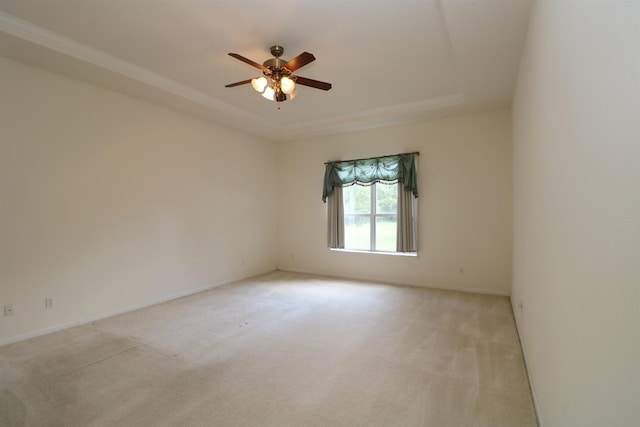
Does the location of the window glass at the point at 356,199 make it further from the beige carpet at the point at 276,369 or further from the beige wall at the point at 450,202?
the beige carpet at the point at 276,369

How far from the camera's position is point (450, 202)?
4.74 meters

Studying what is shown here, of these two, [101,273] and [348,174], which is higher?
[348,174]

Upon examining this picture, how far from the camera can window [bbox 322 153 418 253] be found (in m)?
4.97

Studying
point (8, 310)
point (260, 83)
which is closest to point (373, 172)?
point (260, 83)

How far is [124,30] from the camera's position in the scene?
2607 mm

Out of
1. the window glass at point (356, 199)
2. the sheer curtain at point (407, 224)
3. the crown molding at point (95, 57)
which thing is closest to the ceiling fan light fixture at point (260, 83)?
the crown molding at point (95, 57)

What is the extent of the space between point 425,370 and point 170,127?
4327 millimetres

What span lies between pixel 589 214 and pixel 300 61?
2.28m

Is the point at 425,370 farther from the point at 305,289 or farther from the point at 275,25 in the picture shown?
the point at 275,25

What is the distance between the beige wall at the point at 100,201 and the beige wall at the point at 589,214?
4.29m

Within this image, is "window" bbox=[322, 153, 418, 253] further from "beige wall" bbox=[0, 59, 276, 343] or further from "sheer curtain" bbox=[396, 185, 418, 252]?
"beige wall" bbox=[0, 59, 276, 343]

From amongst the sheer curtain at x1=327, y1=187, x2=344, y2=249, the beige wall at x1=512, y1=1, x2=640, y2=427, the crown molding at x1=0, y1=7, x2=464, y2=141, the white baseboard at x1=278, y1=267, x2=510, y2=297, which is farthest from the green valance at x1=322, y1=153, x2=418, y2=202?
the beige wall at x1=512, y1=1, x2=640, y2=427

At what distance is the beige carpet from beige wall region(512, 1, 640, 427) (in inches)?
24.3

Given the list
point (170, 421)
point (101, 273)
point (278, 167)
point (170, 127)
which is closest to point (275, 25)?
point (170, 127)
